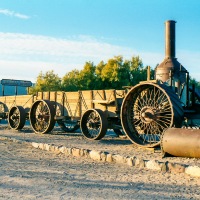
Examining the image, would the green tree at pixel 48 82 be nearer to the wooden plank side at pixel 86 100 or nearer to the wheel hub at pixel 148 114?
the wooden plank side at pixel 86 100

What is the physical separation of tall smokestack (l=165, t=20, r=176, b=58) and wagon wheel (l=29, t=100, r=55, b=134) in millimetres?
4522

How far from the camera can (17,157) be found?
784 cm

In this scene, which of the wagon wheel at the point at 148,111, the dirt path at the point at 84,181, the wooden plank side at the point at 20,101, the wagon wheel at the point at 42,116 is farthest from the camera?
the wooden plank side at the point at 20,101

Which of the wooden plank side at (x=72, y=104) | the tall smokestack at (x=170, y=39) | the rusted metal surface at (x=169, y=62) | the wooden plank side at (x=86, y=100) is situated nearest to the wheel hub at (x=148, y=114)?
the rusted metal surface at (x=169, y=62)

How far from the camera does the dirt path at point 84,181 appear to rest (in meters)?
4.65

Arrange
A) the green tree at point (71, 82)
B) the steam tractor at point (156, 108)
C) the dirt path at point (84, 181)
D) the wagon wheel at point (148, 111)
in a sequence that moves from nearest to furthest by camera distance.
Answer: the dirt path at point (84, 181) → the steam tractor at point (156, 108) → the wagon wheel at point (148, 111) → the green tree at point (71, 82)

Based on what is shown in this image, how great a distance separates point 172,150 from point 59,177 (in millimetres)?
2611

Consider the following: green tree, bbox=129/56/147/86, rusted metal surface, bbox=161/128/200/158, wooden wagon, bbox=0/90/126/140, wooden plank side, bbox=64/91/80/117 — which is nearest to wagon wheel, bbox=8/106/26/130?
wooden wagon, bbox=0/90/126/140

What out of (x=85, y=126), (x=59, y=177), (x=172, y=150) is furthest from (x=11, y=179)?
(x=85, y=126)

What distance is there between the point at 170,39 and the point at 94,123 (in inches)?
145

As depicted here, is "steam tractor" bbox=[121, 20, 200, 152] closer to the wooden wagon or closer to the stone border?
the wooden wagon

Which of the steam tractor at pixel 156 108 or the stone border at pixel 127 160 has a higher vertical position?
the steam tractor at pixel 156 108

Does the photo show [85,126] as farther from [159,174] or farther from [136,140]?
[159,174]

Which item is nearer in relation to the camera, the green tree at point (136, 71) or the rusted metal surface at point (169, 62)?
the rusted metal surface at point (169, 62)
